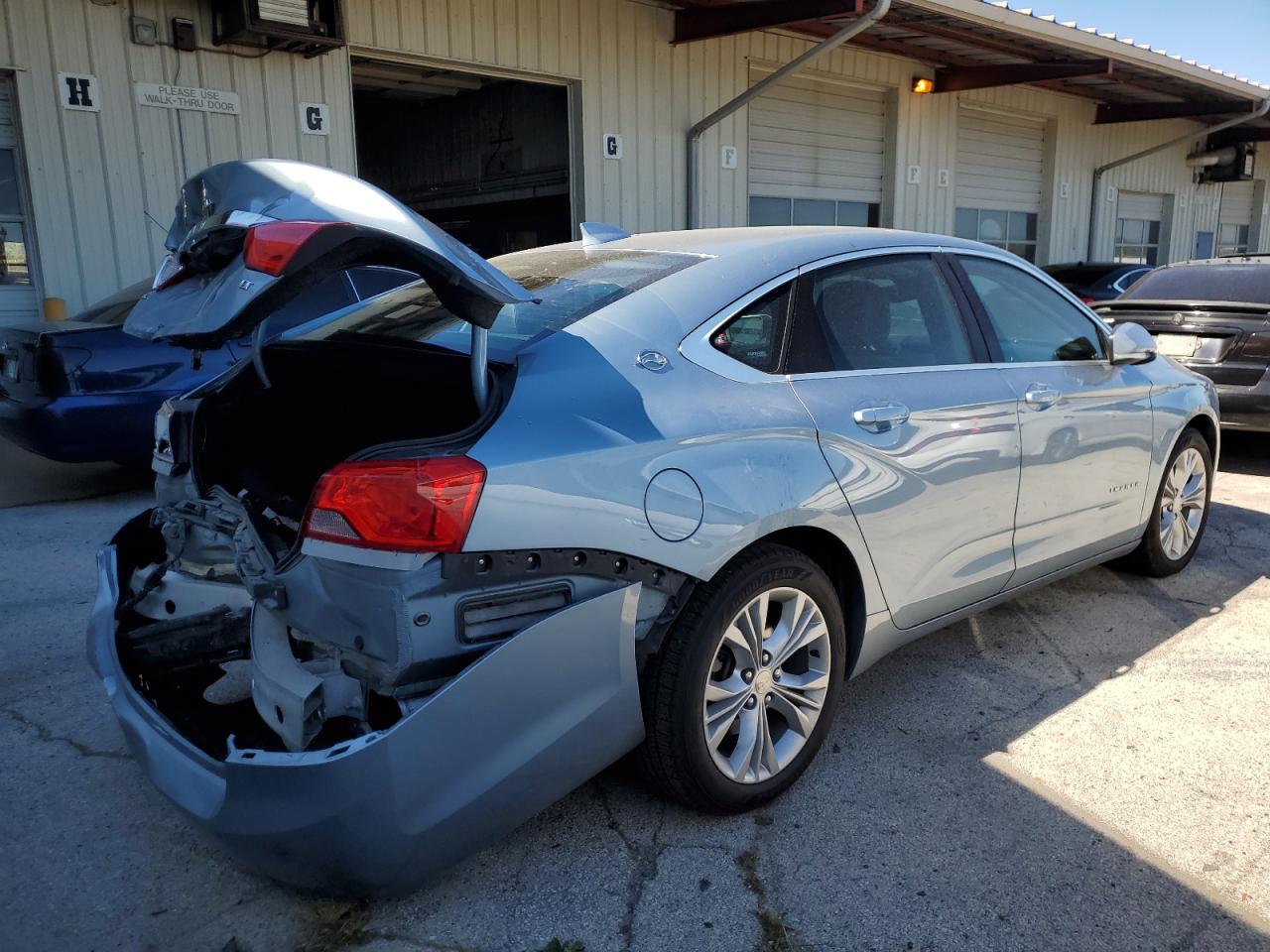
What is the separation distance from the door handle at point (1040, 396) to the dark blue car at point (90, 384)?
12.0ft

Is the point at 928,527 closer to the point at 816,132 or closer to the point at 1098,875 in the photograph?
the point at 1098,875

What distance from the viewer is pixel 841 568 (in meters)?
3.05

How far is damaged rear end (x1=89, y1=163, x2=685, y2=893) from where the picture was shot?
2117mm

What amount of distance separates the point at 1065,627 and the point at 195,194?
3.68 meters

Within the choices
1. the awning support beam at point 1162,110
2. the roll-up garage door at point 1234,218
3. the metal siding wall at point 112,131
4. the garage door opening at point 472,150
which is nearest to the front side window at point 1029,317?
the metal siding wall at point 112,131

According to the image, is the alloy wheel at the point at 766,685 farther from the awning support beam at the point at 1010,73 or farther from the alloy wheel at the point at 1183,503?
the awning support beam at the point at 1010,73

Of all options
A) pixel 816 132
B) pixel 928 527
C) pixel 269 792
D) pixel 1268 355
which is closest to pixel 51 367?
pixel 269 792

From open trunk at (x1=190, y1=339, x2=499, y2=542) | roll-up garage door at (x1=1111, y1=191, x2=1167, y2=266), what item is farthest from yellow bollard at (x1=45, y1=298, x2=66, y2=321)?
roll-up garage door at (x1=1111, y1=191, x2=1167, y2=266)

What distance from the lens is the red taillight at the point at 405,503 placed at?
2152 mm

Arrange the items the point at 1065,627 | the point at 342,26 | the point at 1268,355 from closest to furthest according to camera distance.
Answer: the point at 1065,627
the point at 1268,355
the point at 342,26

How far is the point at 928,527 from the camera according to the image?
3.19 m

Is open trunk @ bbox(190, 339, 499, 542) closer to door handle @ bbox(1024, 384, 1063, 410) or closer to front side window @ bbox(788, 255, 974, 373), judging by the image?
front side window @ bbox(788, 255, 974, 373)

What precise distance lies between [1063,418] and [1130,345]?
2.32 ft

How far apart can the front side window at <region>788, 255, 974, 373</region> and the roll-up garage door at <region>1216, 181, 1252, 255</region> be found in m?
23.3
